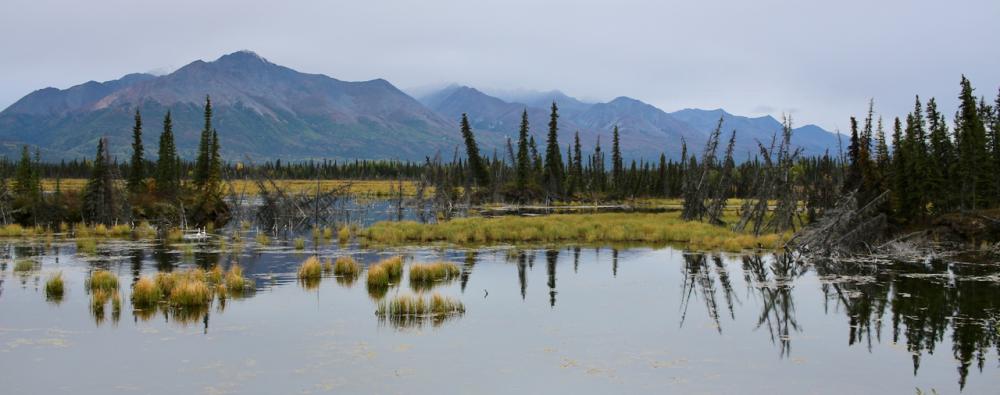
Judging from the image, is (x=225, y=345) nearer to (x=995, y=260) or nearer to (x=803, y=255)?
(x=803, y=255)

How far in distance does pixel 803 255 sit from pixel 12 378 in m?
36.7

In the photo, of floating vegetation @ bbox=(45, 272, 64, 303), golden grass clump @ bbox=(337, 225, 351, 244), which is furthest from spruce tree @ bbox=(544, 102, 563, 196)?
floating vegetation @ bbox=(45, 272, 64, 303)

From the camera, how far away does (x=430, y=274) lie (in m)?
33.8

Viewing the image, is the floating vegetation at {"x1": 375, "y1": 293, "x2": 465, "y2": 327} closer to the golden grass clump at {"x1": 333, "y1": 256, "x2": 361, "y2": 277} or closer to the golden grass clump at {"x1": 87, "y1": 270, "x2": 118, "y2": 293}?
the golden grass clump at {"x1": 333, "y1": 256, "x2": 361, "y2": 277}

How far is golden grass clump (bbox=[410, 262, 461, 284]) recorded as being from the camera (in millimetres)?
33531

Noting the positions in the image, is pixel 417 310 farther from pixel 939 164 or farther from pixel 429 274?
pixel 939 164

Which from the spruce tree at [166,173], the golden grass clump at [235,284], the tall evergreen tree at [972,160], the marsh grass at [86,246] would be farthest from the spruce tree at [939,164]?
the spruce tree at [166,173]

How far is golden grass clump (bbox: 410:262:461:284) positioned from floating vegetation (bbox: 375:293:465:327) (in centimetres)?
619

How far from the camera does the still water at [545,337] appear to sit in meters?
18.1

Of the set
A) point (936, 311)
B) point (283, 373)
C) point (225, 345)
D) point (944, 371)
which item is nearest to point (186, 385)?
point (283, 373)

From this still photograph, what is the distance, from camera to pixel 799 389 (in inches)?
693

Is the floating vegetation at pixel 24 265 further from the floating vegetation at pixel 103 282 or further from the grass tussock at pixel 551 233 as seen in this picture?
the grass tussock at pixel 551 233

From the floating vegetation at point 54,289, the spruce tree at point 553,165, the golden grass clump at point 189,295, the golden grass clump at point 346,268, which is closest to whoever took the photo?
the golden grass clump at point 189,295

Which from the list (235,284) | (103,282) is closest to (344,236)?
(235,284)
